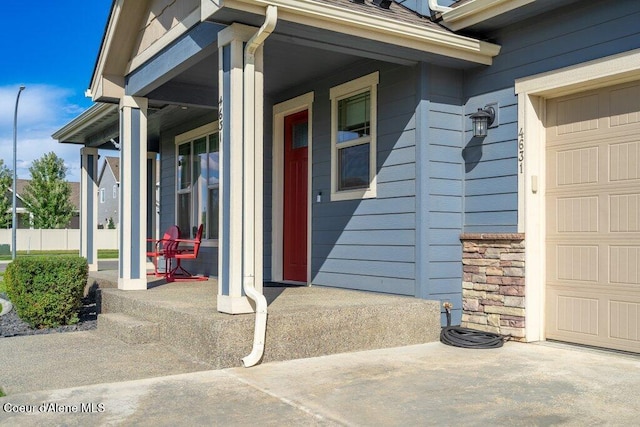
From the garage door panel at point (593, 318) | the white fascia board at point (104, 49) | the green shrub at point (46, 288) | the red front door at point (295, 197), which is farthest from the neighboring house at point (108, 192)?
the garage door panel at point (593, 318)

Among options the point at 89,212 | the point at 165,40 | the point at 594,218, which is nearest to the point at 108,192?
the point at 89,212

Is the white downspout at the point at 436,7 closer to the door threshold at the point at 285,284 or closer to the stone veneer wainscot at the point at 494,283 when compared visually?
the stone veneer wainscot at the point at 494,283

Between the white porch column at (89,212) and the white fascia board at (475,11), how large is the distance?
269 inches

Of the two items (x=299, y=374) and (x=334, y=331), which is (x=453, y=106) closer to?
(x=334, y=331)

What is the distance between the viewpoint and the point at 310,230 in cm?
734

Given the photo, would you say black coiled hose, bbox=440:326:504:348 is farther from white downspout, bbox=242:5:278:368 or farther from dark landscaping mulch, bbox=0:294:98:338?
dark landscaping mulch, bbox=0:294:98:338

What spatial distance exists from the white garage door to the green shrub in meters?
4.97

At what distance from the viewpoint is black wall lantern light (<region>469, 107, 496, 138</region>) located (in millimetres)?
5801

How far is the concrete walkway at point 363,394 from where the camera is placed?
3.39 meters

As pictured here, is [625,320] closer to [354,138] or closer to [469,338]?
[469,338]

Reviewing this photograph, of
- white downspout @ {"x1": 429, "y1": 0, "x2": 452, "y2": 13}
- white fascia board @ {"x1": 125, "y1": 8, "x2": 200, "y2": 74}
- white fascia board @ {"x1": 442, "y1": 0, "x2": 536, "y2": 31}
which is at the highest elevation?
white downspout @ {"x1": 429, "y1": 0, "x2": 452, "y2": 13}

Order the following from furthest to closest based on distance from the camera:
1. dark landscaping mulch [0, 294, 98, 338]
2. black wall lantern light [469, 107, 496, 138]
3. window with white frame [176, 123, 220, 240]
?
1. window with white frame [176, 123, 220, 240]
2. dark landscaping mulch [0, 294, 98, 338]
3. black wall lantern light [469, 107, 496, 138]

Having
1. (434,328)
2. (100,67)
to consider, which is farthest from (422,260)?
(100,67)

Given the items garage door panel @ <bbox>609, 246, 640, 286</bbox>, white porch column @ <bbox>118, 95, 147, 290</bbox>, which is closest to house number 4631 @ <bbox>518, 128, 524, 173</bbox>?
garage door panel @ <bbox>609, 246, 640, 286</bbox>
